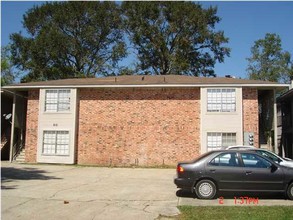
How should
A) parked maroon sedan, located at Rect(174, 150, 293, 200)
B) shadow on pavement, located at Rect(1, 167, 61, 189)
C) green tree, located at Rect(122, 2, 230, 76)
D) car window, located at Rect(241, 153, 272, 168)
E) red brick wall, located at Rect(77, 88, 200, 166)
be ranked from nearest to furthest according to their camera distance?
1. parked maroon sedan, located at Rect(174, 150, 293, 200)
2. car window, located at Rect(241, 153, 272, 168)
3. shadow on pavement, located at Rect(1, 167, 61, 189)
4. red brick wall, located at Rect(77, 88, 200, 166)
5. green tree, located at Rect(122, 2, 230, 76)

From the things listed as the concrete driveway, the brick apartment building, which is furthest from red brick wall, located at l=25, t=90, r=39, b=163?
the concrete driveway

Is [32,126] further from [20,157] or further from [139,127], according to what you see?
[139,127]

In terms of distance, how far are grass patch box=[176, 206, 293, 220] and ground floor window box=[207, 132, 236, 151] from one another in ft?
42.3

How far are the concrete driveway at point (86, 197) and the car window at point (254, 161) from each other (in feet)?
7.92

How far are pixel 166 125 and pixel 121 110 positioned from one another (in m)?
3.03

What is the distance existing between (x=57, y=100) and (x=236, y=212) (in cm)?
1770

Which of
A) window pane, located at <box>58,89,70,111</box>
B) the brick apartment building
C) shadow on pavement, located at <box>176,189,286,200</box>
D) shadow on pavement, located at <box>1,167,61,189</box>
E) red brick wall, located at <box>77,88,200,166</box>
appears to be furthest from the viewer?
window pane, located at <box>58,89,70,111</box>

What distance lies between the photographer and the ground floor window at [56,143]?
80.8ft

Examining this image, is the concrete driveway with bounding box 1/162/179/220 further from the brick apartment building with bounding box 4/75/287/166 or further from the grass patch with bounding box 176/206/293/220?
the brick apartment building with bounding box 4/75/287/166

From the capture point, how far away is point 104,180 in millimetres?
16641

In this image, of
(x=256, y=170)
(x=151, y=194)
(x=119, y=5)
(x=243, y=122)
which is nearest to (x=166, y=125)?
(x=243, y=122)

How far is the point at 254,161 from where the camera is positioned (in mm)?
11648

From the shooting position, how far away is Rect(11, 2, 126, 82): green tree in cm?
4578

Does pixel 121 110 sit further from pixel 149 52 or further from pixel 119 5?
pixel 119 5
